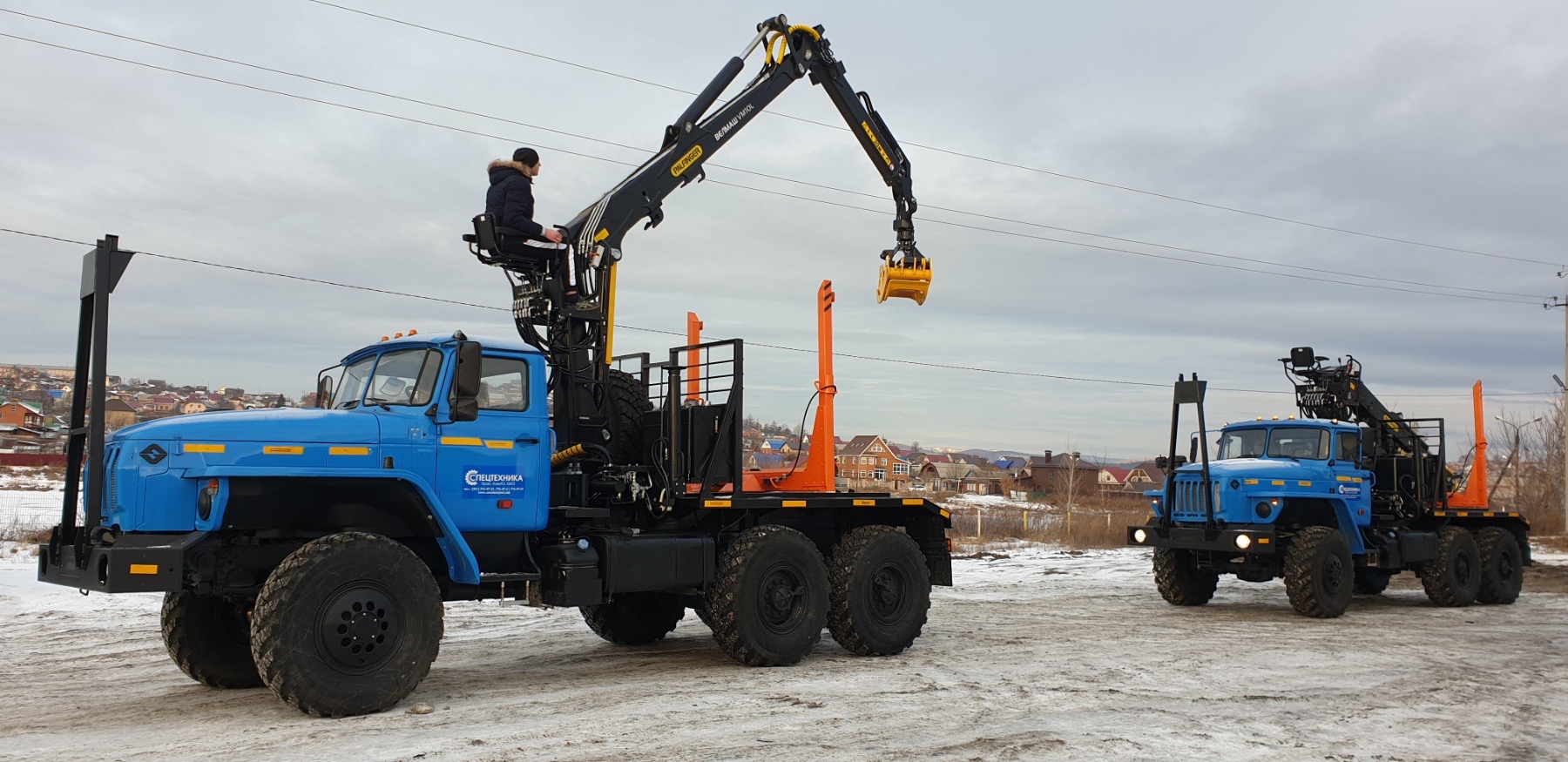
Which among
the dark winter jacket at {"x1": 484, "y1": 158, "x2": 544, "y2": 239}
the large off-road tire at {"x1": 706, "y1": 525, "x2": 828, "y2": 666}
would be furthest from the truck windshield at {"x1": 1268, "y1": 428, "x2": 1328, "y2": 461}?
the dark winter jacket at {"x1": 484, "y1": 158, "x2": 544, "y2": 239}

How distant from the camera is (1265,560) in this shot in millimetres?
15602

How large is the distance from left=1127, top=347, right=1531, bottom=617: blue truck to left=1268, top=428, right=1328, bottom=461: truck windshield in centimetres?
2

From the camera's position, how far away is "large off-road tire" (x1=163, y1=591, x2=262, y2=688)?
884 cm

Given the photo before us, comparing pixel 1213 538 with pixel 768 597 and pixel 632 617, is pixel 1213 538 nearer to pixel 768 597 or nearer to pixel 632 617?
pixel 768 597

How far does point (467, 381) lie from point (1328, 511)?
12.8 metres

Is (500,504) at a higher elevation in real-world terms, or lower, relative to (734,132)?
lower

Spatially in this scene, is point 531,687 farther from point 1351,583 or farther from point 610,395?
point 1351,583

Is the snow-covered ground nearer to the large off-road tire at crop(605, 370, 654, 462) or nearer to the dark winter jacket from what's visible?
the large off-road tire at crop(605, 370, 654, 462)

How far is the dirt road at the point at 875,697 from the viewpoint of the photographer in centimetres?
719

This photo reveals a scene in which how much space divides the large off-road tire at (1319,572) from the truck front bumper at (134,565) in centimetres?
1273

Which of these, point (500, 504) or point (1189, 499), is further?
point (1189, 499)

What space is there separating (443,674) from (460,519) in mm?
1739

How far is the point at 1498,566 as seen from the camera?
17984mm

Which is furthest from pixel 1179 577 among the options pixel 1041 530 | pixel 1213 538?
pixel 1041 530
